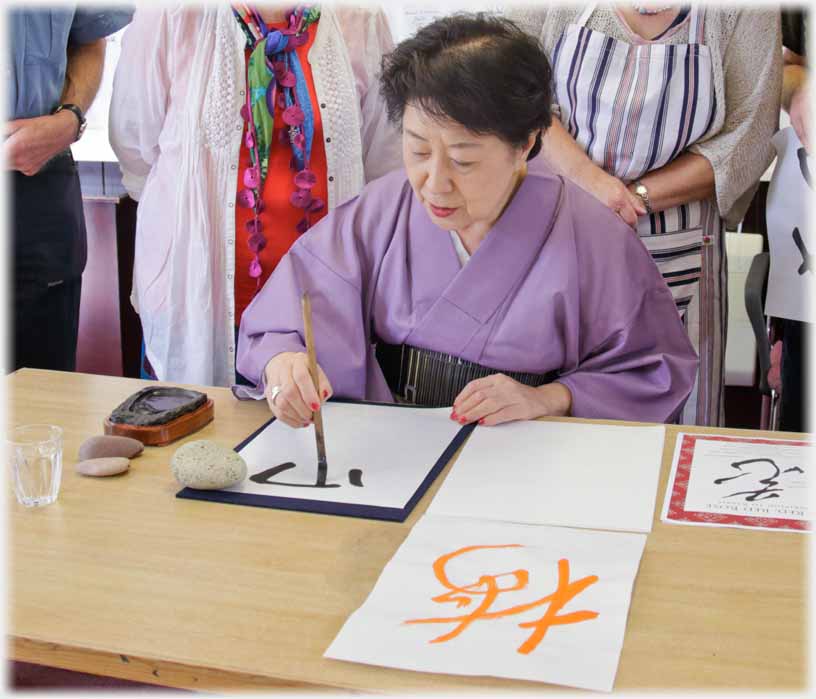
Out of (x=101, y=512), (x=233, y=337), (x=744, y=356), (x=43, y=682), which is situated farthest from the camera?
(x=744, y=356)

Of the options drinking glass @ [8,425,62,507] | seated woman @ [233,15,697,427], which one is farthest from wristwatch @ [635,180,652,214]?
drinking glass @ [8,425,62,507]

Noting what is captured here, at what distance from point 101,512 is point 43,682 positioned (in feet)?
1.12

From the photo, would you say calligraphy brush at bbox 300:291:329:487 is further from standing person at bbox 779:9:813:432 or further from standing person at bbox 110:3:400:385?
standing person at bbox 779:9:813:432

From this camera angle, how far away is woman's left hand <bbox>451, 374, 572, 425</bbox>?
168 centimetres

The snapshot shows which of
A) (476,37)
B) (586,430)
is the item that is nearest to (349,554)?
(586,430)

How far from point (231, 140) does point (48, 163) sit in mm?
412

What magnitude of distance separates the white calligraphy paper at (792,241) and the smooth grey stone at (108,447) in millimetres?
1322

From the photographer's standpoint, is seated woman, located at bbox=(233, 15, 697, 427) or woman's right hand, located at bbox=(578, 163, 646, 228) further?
woman's right hand, located at bbox=(578, 163, 646, 228)

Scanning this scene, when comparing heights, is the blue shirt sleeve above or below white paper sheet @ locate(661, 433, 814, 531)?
above

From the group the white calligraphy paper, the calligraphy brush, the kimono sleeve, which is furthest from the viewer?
the white calligraphy paper

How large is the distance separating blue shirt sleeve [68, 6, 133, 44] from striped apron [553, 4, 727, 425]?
0.97m

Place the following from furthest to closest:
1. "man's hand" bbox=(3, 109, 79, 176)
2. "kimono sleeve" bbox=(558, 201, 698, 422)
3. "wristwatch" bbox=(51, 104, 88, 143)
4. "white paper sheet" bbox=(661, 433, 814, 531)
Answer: "wristwatch" bbox=(51, 104, 88, 143)
"man's hand" bbox=(3, 109, 79, 176)
"kimono sleeve" bbox=(558, 201, 698, 422)
"white paper sheet" bbox=(661, 433, 814, 531)

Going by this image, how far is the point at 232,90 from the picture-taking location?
91.3 inches

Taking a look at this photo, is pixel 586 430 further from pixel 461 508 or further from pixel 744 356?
pixel 744 356
